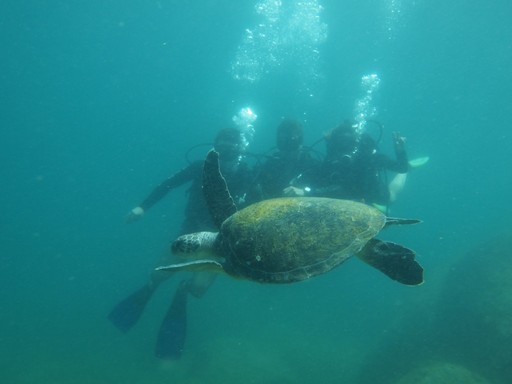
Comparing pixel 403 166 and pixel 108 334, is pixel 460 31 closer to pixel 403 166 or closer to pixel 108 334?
pixel 403 166

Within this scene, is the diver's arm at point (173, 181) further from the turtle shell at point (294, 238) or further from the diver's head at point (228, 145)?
the turtle shell at point (294, 238)

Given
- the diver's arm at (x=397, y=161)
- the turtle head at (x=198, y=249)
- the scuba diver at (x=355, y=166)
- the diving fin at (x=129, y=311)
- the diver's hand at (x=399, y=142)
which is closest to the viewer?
the turtle head at (x=198, y=249)

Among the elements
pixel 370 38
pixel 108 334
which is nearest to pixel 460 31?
pixel 370 38

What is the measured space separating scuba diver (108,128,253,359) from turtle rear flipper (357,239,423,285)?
4.36 m

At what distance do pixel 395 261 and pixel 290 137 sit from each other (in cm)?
499

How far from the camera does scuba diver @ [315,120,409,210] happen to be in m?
7.59

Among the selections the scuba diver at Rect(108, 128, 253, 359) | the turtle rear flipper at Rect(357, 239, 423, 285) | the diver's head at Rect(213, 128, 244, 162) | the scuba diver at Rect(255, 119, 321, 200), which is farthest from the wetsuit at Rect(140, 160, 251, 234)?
the turtle rear flipper at Rect(357, 239, 423, 285)

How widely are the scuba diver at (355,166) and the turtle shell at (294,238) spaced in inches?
146

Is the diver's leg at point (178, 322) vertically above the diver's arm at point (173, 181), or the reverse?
the diver's arm at point (173, 181)

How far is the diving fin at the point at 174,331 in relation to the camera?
798cm

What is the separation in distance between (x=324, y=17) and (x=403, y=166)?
5587cm

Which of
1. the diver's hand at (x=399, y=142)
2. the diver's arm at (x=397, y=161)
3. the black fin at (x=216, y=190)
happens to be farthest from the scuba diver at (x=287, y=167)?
the black fin at (x=216, y=190)

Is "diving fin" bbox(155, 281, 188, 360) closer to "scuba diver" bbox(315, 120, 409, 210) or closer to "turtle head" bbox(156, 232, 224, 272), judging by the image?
"scuba diver" bbox(315, 120, 409, 210)

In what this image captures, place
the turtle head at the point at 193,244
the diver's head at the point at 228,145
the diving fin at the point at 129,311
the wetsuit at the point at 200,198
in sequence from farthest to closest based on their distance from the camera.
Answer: the diver's head at the point at 228,145 < the diving fin at the point at 129,311 < the wetsuit at the point at 200,198 < the turtle head at the point at 193,244
